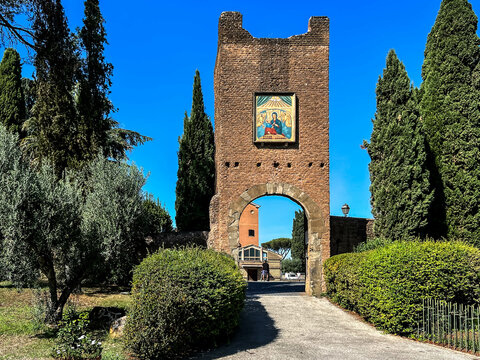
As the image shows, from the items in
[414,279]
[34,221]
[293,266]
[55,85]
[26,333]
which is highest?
[55,85]

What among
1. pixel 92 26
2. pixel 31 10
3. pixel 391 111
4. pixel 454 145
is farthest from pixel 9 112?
pixel 454 145

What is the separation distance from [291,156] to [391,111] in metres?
3.98

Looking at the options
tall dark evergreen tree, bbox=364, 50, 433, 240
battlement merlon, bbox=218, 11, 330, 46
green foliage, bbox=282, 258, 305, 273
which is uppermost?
battlement merlon, bbox=218, 11, 330, 46

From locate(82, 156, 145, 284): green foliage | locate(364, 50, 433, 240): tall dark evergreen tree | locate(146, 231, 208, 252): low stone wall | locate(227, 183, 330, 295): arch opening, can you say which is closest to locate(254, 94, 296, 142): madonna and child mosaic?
locate(227, 183, 330, 295): arch opening

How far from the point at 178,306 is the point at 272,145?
373 inches

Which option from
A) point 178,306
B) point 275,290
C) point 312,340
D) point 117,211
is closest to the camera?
point 178,306

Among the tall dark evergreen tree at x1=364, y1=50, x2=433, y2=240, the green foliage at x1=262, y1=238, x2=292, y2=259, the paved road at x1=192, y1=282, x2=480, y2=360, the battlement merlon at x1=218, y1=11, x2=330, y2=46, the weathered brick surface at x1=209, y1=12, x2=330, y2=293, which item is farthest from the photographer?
the green foliage at x1=262, y1=238, x2=292, y2=259

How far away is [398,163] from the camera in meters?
15.6

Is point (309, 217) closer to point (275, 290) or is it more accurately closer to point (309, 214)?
point (309, 214)

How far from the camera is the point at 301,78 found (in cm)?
1670

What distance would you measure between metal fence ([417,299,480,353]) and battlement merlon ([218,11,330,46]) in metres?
10.7

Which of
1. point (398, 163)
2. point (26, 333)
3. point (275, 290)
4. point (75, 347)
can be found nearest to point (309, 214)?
point (398, 163)

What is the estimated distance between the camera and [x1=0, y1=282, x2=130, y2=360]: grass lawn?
847 centimetres

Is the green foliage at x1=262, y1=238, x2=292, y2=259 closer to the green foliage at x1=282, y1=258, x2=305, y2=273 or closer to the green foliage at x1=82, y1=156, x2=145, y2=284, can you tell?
the green foliage at x1=282, y1=258, x2=305, y2=273
